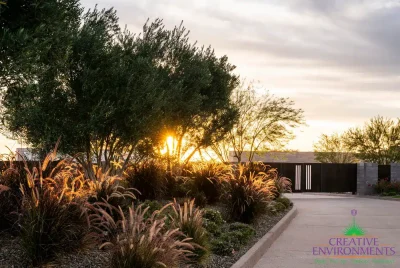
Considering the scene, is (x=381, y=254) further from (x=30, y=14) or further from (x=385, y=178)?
(x=385, y=178)

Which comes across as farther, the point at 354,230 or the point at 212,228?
the point at 354,230

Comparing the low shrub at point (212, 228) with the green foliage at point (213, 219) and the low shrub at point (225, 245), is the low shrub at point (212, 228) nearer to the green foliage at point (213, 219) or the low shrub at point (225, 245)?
the green foliage at point (213, 219)

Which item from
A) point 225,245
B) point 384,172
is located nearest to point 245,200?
point 225,245

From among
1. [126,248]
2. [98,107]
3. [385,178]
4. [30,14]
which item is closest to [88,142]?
[98,107]

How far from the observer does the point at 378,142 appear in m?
44.5

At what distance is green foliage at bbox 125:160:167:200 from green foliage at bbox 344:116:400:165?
31784mm

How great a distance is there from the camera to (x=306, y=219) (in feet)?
58.5

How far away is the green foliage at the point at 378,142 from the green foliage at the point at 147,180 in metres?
31.8

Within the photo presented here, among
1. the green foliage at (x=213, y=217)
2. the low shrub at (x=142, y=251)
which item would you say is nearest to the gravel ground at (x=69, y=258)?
the low shrub at (x=142, y=251)

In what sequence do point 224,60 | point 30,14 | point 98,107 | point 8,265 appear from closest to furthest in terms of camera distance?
point 8,265 → point 30,14 → point 98,107 → point 224,60

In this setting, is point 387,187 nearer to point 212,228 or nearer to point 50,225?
point 212,228

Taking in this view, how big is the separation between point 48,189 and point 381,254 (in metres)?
6.91

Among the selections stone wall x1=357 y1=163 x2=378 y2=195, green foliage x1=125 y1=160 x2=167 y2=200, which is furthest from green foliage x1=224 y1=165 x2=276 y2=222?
stone wall x1=357 y1=163 x2=378 y2=195

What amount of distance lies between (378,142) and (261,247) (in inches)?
1431
